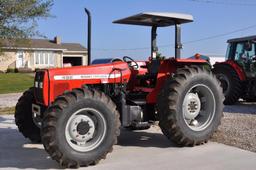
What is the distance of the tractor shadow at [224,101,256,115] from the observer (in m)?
12.2

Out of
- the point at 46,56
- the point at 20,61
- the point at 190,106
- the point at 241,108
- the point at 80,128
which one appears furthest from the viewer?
the point at 46,56

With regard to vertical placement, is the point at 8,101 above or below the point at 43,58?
below

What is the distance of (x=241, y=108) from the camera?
1322cm

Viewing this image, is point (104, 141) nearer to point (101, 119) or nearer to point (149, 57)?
point (101, 119)

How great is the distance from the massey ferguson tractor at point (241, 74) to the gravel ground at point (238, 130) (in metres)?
1.57

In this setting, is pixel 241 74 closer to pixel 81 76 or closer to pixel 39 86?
pixel 81 76

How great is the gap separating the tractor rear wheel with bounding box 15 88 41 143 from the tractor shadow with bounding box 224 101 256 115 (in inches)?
237

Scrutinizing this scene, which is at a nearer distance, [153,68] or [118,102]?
[118,102]

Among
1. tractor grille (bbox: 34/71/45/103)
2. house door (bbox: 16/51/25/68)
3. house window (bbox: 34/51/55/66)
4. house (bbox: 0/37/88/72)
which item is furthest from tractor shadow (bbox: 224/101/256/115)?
house window (bbox: 34/51/55/66)

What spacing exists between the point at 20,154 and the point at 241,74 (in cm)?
879

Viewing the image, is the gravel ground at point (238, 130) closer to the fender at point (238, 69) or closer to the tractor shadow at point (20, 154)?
the fender at point (238, 69)

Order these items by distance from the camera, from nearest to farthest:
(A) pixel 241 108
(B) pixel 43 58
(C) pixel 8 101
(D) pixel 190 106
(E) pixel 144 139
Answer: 1. (D) pixel 190 106
2. (E) pixel 144 139
3. (A) pixel 241 108
4. (C) pixel 8 101
5. (B) pixel 43 58

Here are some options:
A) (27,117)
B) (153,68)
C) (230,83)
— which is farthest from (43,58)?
(153,68)

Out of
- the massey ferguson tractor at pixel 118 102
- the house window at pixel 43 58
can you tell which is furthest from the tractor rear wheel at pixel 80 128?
the house window at pixel 43 58
